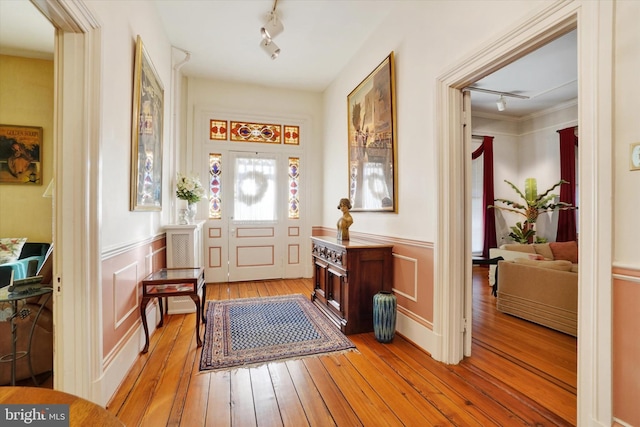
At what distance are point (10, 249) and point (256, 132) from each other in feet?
11.5

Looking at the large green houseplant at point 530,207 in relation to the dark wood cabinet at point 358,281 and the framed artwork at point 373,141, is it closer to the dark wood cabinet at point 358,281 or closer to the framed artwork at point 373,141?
the framed artwork at point 373,141

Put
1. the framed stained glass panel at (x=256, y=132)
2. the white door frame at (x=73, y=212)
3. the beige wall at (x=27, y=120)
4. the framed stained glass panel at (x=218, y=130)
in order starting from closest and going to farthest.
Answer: the white door frame at (x=73, y=212) → the beige wall at (x=27, y=120) → the framed stained glass panel at (x=218, y=130) → the framed stained glass panel at (x=256, y=132)

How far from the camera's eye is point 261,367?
7.41 ft

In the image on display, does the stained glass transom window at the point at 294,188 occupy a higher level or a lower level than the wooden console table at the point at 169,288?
higher

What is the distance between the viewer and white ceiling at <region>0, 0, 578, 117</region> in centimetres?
311

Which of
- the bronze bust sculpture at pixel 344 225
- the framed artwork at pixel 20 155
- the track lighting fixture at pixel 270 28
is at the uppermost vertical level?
the track lighting fixture at pixel 270 28

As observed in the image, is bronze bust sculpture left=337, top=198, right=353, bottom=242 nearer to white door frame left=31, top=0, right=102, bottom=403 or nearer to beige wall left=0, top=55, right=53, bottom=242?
white door frame left=31, top=0, right=102, bottom=403

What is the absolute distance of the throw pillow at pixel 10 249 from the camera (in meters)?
3.33

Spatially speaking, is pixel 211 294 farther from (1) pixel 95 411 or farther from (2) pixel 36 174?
(1) pixel 95 411

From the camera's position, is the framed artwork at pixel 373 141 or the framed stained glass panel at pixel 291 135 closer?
the framed artwork at pixel 373 141

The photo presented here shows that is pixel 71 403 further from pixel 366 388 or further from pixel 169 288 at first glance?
pixel 169 288

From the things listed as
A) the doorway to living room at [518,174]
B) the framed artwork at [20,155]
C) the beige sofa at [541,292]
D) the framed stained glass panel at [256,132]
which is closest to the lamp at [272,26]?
the framed stained glass panel at [256,132]

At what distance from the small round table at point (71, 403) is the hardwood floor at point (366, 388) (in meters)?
1.28

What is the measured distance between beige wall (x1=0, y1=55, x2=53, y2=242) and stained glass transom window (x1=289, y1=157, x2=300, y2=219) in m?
3.29
